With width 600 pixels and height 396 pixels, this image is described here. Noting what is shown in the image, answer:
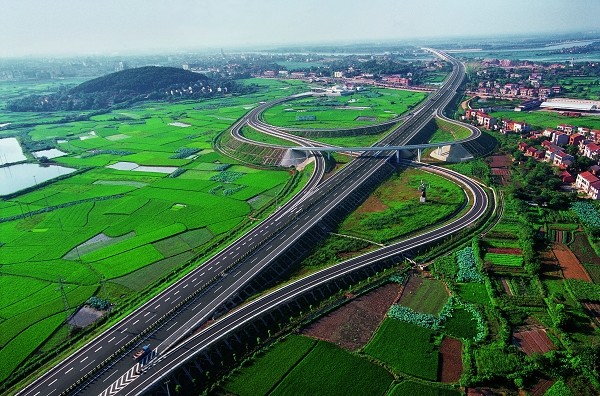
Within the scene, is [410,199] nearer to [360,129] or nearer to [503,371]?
[503,371]

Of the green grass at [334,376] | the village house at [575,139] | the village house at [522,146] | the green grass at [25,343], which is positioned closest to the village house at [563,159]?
the village house at [522,146]

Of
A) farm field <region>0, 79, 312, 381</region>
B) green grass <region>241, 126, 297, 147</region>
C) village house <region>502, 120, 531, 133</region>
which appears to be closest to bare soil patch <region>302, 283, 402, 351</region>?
farm field <region>0, 79, 312, 381</region>

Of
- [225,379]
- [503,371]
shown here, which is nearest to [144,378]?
[225,379]

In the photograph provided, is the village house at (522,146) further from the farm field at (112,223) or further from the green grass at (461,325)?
the green grass at (461,325)

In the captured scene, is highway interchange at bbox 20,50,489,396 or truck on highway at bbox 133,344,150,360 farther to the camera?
truck on highway at bbox 133,344,150,360

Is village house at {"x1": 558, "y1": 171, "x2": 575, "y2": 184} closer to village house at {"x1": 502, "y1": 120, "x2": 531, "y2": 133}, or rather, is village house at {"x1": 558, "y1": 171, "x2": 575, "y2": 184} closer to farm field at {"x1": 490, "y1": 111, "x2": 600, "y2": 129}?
village house at {"x1": 502, "y1": 120, "x2": 531, "y2": 133}
